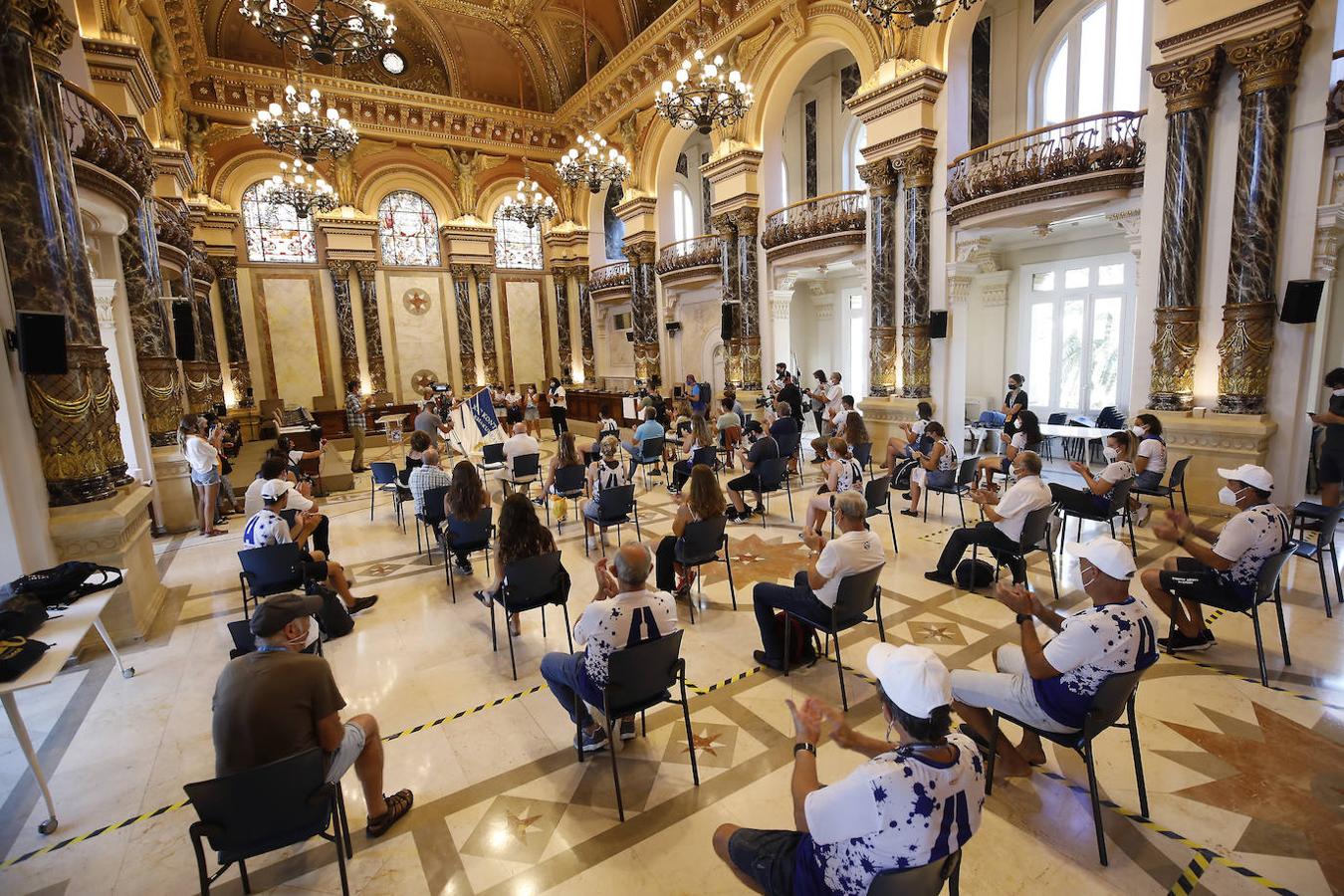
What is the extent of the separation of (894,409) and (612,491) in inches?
260

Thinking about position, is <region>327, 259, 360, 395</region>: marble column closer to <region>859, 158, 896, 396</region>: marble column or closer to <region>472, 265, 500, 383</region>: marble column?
<region>472, 265, 500, 383</region>: marble column

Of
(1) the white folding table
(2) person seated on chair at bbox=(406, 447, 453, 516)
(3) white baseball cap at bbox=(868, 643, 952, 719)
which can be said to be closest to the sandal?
(1) the white folding table

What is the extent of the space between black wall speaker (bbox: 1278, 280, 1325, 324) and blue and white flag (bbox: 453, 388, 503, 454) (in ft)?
33.5

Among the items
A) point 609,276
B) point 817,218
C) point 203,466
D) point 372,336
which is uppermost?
point 609,276

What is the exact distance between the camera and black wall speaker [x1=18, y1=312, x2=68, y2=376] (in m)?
4.36

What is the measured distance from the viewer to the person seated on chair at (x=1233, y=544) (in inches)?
145

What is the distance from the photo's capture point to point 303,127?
9.55 metres

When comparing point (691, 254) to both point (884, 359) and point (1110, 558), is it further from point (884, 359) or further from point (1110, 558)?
point (1110, 558)

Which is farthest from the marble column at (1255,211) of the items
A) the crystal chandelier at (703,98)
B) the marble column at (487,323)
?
the marble column at (487,323)

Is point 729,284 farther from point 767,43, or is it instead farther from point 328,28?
point 328,28

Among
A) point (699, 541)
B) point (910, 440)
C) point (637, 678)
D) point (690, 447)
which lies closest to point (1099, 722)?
point (637, 678)

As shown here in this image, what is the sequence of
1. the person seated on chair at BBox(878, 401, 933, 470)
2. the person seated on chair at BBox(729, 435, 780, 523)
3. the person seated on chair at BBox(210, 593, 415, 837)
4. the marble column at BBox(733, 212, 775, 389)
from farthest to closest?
the marble column at BBox(733, 212, 775, 389) → the person seated on chair at BBox(878, 401, 933, 470) → the person seated on chair at BBox(729, 435, 780, 523) → the person seated on chair at BBox(210, 593, 415, 837)

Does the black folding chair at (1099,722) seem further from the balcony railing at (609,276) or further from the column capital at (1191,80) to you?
the balcony railing at (609,276)

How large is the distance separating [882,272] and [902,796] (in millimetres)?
10341
